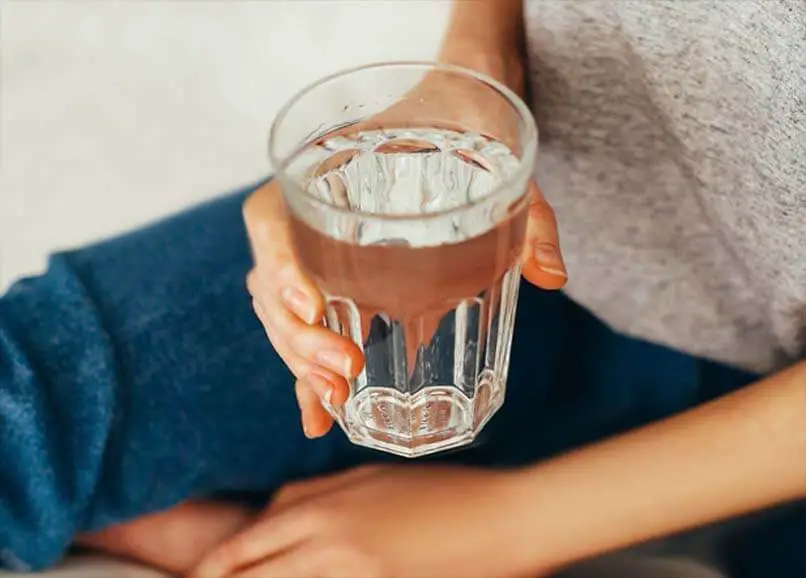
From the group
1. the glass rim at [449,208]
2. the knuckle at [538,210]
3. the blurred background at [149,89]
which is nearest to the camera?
the glass rim at [449,208]

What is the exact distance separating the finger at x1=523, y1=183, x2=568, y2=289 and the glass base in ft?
0.21

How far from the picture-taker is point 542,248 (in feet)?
1.45

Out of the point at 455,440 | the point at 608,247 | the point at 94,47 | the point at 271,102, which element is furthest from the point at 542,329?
the point at 94,47

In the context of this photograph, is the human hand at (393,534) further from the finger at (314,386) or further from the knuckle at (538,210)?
the knuckle at (538,210)

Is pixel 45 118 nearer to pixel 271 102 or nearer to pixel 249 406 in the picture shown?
pixel 271 102

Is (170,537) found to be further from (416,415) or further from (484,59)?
Result: (484,59)

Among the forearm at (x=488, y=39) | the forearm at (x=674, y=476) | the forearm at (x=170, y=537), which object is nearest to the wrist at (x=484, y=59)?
the forearm at (x=488, y=39)

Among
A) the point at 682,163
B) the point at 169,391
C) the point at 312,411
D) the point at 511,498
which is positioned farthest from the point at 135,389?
the point at 682,163

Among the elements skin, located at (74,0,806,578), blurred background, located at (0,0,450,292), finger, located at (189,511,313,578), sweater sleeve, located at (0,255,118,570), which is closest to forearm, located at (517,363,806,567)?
skin, located at (74,0,806,578)

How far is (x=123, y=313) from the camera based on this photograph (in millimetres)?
567

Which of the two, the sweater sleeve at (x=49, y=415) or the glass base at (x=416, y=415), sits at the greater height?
the glass base at (x=416, y=415)

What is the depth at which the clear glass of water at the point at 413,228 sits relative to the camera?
36 centimetres

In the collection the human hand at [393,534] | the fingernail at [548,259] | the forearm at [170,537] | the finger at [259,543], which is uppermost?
the fingernail at [548,259]

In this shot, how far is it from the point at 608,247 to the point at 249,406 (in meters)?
0.26
